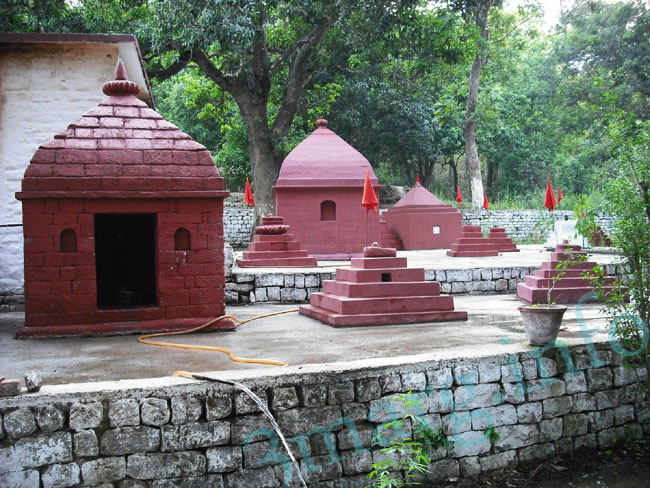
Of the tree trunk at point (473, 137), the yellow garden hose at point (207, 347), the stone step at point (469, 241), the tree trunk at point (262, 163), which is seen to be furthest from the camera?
the tree trunk at point (473, 137)

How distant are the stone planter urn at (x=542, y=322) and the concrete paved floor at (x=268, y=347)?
0.61 feet

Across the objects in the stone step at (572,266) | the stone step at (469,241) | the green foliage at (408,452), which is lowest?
the green foliage at (408,452)

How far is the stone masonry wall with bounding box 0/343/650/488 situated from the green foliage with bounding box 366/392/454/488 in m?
0.04

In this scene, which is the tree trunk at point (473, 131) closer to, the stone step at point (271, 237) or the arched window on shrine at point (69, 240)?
the stone step at point (271, 237)

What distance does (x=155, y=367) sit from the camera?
4492mm

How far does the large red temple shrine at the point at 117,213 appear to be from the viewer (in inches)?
237

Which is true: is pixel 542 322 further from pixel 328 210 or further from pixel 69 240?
pixel 328 210

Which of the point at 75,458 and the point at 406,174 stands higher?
the point at 406,174

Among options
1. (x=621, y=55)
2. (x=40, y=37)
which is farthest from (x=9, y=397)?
(x=621, y=55)

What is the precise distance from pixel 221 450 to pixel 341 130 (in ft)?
68.6

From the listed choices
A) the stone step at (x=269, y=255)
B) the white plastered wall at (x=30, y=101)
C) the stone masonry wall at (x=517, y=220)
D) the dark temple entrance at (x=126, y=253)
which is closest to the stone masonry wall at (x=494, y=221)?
the stone masonry wall at (x=517, y=220)

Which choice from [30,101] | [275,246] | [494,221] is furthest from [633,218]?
[494,221]

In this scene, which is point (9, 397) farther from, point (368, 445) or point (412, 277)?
point (412, 277)

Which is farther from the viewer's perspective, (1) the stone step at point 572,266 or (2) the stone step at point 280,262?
(2) the stone step at point 280,262
